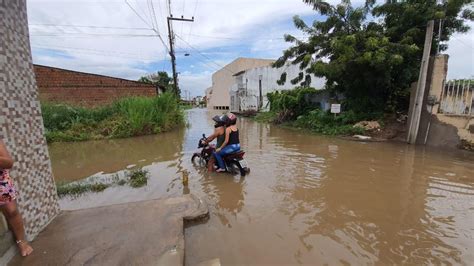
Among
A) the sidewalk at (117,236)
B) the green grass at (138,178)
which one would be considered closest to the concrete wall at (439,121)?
the sidewalk at (117,236)

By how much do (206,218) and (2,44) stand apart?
10.5 feet

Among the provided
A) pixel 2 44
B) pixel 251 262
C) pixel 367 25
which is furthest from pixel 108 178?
pixel 367 25

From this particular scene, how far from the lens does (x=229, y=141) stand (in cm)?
596

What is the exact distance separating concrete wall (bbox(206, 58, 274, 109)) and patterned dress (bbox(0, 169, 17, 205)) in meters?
39.1

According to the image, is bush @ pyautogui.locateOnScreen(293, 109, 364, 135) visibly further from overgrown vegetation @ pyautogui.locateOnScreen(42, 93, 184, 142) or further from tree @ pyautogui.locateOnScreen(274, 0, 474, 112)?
overgrown vegetation @ pyautogui.locateOnScreen(42, 93, 184, 142)

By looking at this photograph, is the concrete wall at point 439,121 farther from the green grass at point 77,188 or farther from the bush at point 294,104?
the green grass at point 77,188

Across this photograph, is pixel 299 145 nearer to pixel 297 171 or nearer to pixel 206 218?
pixel 297 171

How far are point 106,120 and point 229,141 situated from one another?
9.30 meters

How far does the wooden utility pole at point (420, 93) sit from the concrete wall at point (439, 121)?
141mm

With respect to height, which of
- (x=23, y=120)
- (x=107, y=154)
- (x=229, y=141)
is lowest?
(x=107, y=154)

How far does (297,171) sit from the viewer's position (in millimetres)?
6523

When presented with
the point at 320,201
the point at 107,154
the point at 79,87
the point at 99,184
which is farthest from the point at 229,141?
the point at 79,87

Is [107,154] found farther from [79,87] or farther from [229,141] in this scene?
[79,87]

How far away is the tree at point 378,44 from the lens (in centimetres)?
1048
